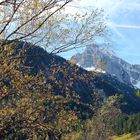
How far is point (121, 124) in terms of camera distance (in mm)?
189875

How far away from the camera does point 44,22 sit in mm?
17109

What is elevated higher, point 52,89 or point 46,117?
point 52,89

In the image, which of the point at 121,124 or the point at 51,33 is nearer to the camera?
the point at 51,33

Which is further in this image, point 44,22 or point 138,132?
point 138,132

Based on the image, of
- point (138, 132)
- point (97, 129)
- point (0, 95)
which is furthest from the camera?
point (138, 132)

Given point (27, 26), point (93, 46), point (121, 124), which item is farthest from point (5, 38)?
point (121, 124)

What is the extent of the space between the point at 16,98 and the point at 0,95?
5.51 feet

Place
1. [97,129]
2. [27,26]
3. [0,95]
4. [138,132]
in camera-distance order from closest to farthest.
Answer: [0,95], [27,26], [97,129], [138,132]

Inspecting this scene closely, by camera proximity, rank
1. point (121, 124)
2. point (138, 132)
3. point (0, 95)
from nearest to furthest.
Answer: point (0, 95), point (138, 132), point (121, 124)

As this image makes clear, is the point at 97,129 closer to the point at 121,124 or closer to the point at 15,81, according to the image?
the point at 15,81

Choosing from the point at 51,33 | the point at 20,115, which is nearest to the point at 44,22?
the point at 51,33

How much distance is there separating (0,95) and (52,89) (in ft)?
8.05

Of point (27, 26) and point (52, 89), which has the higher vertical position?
point (27, 26)

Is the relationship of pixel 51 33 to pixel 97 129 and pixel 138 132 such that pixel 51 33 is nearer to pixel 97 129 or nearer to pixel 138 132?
pixel 97 129
